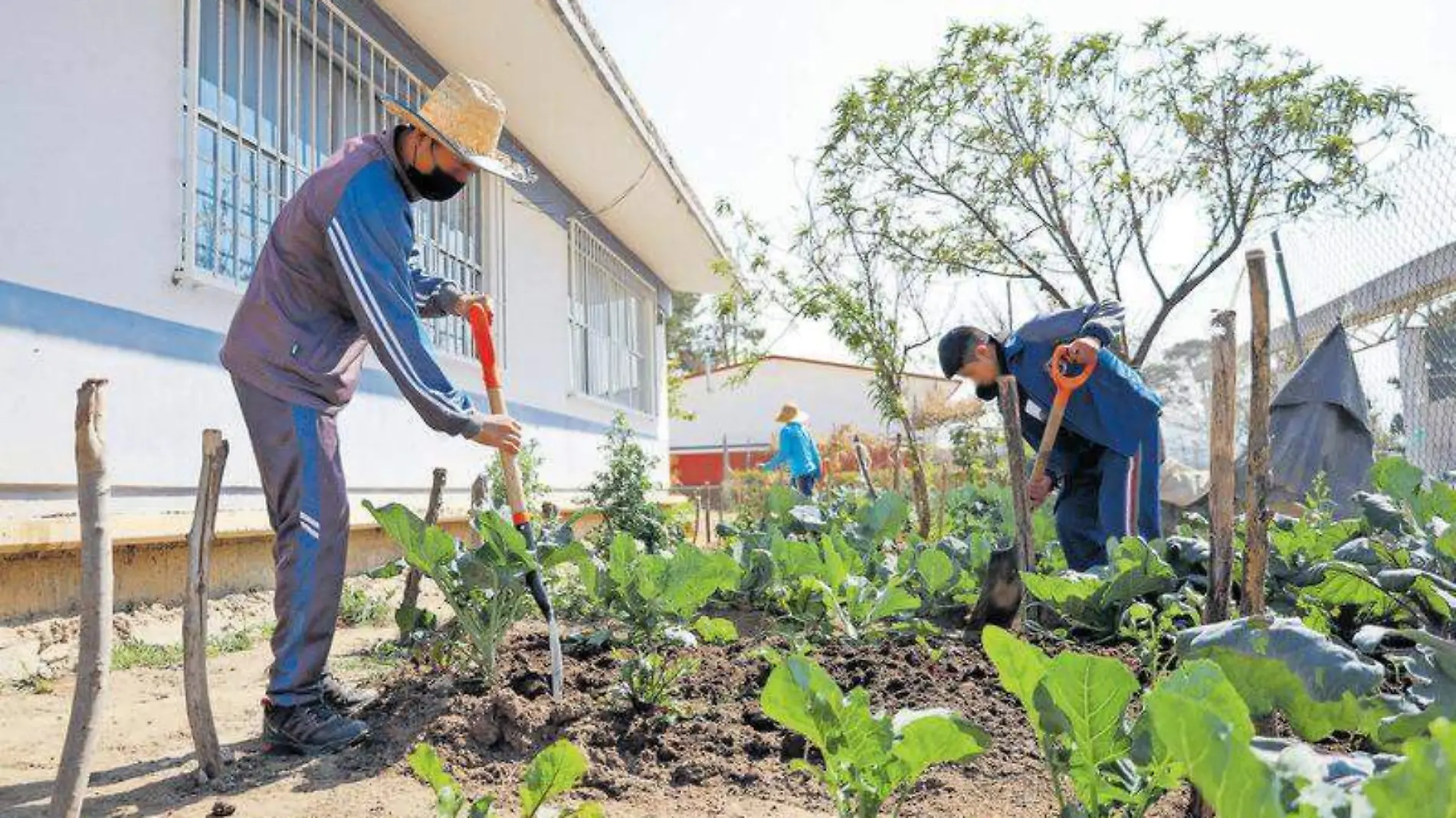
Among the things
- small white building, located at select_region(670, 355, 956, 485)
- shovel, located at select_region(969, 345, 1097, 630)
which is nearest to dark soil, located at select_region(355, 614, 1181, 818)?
shovel, located at select_region(969, 345, 1097, 630)

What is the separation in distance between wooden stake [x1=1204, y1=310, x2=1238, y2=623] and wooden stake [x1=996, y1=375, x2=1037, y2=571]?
1.10m

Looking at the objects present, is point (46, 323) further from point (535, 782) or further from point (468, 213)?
point (468, 213)

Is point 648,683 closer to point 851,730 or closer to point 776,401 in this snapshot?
point 851,730

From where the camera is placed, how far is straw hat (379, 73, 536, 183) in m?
2.65

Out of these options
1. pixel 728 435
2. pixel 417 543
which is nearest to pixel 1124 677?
pixel 417 543

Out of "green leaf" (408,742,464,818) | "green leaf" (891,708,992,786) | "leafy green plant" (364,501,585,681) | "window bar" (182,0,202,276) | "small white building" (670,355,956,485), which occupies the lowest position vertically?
"green leaf" (408,742,464,818)

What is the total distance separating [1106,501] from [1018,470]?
3.85ft

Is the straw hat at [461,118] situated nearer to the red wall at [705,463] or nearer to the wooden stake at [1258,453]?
the wooden stake at [1258,453]

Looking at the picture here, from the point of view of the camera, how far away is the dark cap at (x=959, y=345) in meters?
4.52

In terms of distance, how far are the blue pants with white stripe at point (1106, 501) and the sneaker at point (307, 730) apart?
3335 millimetres

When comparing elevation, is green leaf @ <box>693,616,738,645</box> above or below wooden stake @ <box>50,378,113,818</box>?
below

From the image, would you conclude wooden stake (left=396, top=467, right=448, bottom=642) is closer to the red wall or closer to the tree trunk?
the tree trunk

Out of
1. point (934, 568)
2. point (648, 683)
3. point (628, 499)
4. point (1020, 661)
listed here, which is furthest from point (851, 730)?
point (628, 499)

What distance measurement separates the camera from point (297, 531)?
2510 mm
